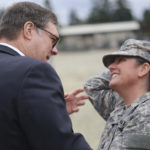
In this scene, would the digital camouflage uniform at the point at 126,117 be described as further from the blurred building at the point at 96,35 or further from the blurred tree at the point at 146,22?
the blurred tree at the point at 146,22

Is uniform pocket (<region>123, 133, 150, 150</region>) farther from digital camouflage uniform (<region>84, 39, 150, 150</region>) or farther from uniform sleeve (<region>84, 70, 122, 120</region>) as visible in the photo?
uniform sleeve (<region>84, 70, 122, 120</region>)

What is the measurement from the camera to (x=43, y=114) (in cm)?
151

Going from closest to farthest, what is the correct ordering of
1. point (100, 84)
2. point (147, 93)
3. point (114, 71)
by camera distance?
point (147, 93) → point (114, 71) → point (100, 84)

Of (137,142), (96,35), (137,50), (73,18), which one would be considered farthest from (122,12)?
(137,142)

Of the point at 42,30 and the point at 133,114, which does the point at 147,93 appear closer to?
the point at 133,114

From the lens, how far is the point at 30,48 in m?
1.92

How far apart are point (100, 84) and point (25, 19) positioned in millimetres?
1417

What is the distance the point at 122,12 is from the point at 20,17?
84.9 meters

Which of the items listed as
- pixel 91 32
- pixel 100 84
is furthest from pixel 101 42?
pixel 100 84

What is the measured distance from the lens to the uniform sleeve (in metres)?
2.94

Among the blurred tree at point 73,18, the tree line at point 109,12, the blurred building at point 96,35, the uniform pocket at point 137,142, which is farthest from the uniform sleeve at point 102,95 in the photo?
the blurred tree at point 73,18

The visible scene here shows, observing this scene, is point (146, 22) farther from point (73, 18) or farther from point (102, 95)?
point (102, 95)

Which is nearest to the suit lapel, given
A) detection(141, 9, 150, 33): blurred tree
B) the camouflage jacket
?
the camouflage jacket

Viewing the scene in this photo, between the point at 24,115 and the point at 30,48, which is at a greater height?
the point at 30,48
